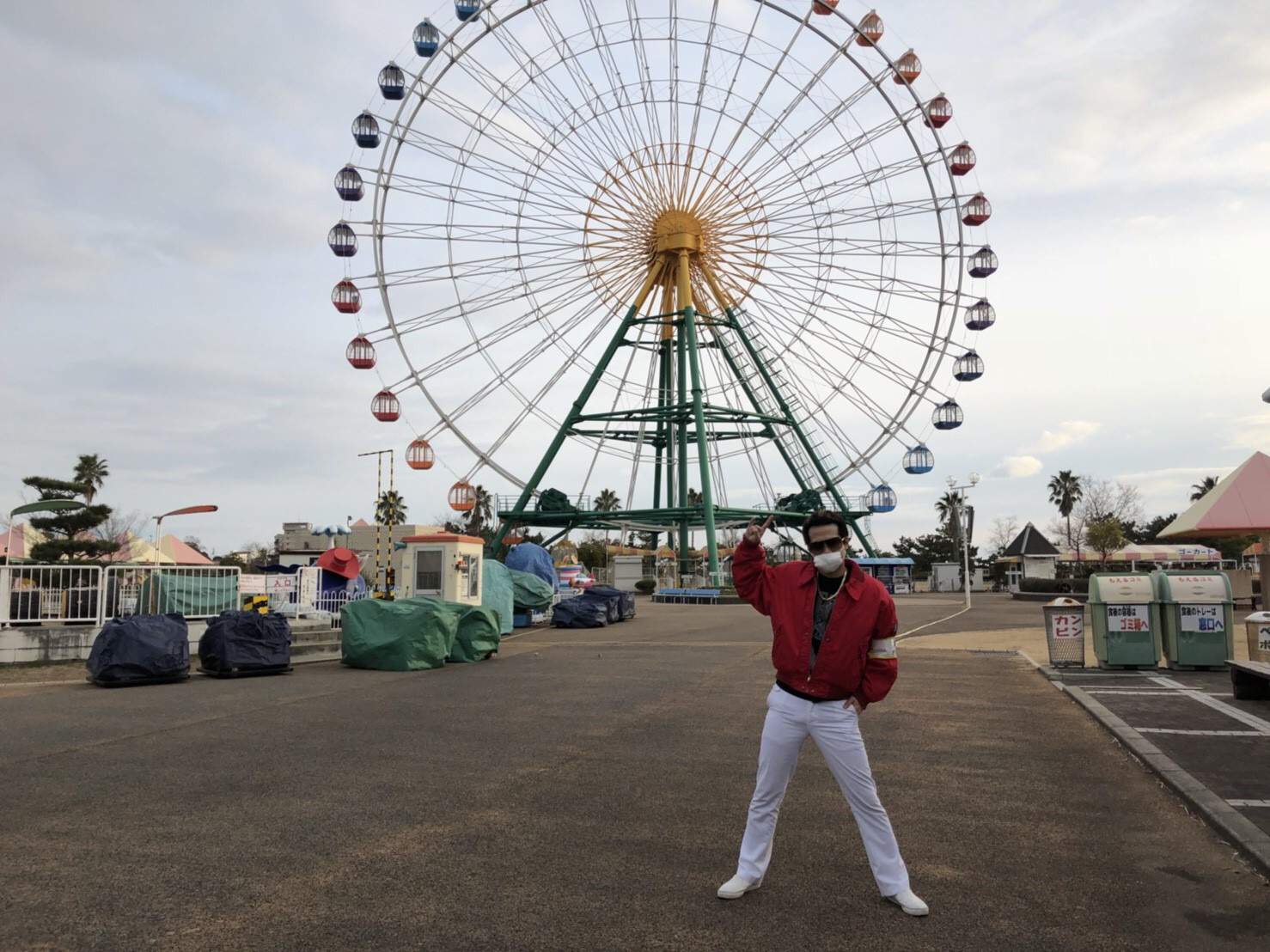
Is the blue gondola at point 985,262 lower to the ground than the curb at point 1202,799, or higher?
higher

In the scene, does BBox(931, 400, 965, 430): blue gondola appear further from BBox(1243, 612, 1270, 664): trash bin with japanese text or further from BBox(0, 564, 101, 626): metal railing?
BBox(0, 564, 101, 626): metal railing

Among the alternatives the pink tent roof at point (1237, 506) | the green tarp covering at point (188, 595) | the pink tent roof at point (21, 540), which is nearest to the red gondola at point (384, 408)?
the pink tent roof at point (21, 540)

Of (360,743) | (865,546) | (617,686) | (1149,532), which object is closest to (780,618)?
(360,743)

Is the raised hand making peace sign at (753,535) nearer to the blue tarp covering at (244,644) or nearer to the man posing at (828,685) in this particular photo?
the man posing at (828,685)

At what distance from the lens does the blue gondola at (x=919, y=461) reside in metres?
34.7

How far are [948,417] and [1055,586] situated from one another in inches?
681

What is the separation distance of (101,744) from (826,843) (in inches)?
248

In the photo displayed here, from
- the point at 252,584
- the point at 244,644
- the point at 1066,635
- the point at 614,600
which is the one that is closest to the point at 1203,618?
the point at 1066,635

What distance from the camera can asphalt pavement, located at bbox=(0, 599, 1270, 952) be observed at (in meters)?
4.20

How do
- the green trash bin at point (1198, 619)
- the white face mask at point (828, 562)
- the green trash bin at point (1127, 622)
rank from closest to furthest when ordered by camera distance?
the white face mask at point (828, 562)
the green trash bin at point (1198, 619)
the green trash bin at point (1127, 622)

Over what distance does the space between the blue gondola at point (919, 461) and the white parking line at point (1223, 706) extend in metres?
22.3

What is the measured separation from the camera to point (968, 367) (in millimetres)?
33312

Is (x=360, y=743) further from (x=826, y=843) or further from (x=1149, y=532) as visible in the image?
(x=1149, y=532)

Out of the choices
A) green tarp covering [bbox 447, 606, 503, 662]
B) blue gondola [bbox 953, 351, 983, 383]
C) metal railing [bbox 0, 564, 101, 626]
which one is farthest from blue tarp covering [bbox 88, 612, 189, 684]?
blue gondola [bbox 953, 351, 983, 383]
